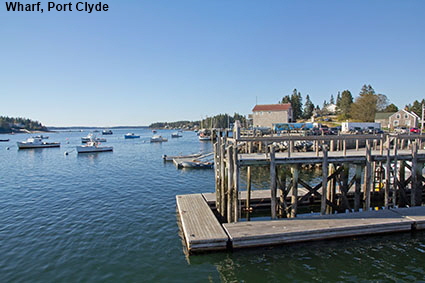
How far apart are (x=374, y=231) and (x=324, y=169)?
3.50 m

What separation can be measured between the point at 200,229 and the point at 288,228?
13.0 feet

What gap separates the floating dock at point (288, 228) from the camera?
436 inches

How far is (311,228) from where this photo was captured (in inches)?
460

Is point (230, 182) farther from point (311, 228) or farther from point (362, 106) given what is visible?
point (362, 106)

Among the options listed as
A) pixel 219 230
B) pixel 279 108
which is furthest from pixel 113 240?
pixel 279 108

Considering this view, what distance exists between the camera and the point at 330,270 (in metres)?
10.1

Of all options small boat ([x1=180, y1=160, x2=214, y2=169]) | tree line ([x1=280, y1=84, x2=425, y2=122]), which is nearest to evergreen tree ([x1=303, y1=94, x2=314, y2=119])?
tree line ([x1=280, y1=84, x2=425, y2=122])

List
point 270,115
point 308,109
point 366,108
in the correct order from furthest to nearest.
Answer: point 308,109, point 366,108, point 270,115

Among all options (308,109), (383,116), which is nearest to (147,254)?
(383,116)

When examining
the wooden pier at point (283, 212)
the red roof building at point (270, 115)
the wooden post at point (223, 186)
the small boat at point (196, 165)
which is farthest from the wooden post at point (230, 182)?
the red roof building at point (270, 115)

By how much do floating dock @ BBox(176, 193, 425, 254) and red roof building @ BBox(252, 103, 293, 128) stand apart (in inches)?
2380

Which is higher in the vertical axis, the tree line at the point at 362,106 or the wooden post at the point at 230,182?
the tree line at the point at 362,106

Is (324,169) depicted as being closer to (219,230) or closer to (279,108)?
(219,230)

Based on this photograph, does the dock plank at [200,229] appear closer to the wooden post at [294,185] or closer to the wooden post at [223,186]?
the wooden post at [223,186]
